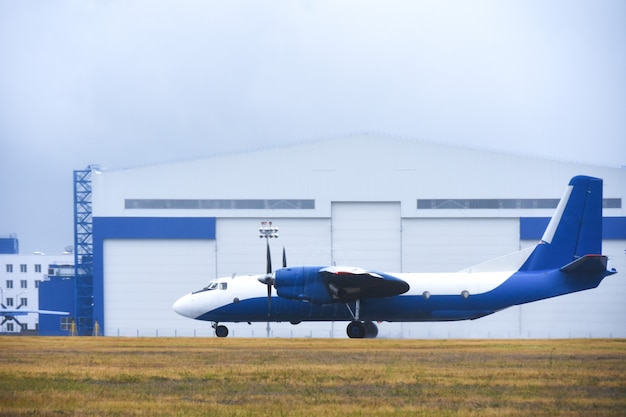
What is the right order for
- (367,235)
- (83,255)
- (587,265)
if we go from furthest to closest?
(83,255)
(367,235)
(587,265)

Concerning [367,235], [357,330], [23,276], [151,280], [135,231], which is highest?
[135,231]

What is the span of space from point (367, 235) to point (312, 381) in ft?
147

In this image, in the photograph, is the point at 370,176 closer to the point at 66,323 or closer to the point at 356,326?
the point at 356,326

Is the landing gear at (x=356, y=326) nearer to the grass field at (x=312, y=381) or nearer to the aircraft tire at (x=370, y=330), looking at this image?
the aircraft tire at (x=370, y=330)

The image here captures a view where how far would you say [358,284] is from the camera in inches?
1861

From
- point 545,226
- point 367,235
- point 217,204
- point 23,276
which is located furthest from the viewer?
point 23,276

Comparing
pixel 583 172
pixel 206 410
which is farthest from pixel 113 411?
pixel 583 172

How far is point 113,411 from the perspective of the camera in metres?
22.3

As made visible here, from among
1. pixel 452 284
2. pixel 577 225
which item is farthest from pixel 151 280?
pixel 577 225

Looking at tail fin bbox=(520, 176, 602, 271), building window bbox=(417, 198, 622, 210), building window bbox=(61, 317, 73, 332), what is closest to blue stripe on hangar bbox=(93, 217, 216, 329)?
building window bbox=(61, 317, 73, 332)

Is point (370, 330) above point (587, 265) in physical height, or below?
below

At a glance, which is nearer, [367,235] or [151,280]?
[367,235]

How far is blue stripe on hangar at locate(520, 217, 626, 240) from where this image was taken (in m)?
72.0

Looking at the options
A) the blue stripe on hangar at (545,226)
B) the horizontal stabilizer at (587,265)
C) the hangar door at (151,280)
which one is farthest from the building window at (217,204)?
the horizontal stabilizer at (587,265)
